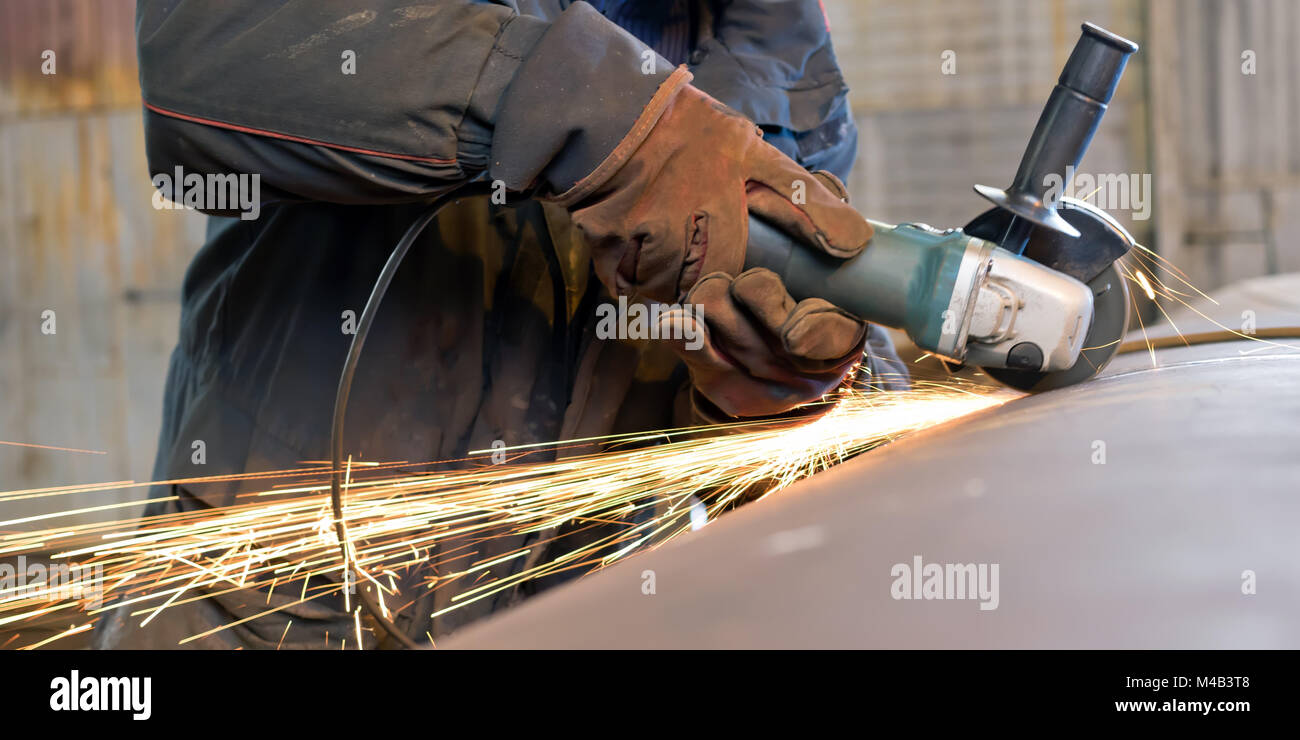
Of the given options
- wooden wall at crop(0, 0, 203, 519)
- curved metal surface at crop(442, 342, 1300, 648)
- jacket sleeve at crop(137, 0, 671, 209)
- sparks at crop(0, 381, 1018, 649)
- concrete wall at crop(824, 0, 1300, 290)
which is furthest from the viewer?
wooden wall at crop(0, 0, 203, 519)

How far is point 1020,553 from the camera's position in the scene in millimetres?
611

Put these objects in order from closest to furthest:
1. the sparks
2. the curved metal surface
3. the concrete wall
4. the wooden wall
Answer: the curved metal surface → the sparks → the concrete wall → the wooden wall

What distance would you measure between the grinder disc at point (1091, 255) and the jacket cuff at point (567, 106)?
40 cm

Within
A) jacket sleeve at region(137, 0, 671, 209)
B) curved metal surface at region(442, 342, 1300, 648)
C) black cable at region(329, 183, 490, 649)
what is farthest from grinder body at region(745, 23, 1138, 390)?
black cable at region(329, 183, 490, 649)

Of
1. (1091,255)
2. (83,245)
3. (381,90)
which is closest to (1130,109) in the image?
(1091,255)

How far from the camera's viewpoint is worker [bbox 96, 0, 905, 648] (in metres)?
0.88

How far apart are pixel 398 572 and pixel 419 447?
166 mm

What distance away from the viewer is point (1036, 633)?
54cm

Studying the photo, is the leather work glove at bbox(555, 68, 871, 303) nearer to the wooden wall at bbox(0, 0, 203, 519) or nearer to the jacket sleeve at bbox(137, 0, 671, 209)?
the jacket sleeve at bbox(137, 0, 671, 209)

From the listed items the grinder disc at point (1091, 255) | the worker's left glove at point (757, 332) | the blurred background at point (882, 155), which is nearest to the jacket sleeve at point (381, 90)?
the worker's left glove at point (757, 332)

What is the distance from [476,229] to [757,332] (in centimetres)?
43

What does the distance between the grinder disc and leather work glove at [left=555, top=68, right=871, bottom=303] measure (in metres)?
0.15

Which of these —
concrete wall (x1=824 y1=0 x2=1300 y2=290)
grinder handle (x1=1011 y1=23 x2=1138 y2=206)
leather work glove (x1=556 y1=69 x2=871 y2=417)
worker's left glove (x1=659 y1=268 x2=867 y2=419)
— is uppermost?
concrete wall (x1=824 y1=0 x2=1300 y2=290)

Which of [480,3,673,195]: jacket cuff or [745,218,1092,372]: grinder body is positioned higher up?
[480,3,673,195]: jacket cuff
